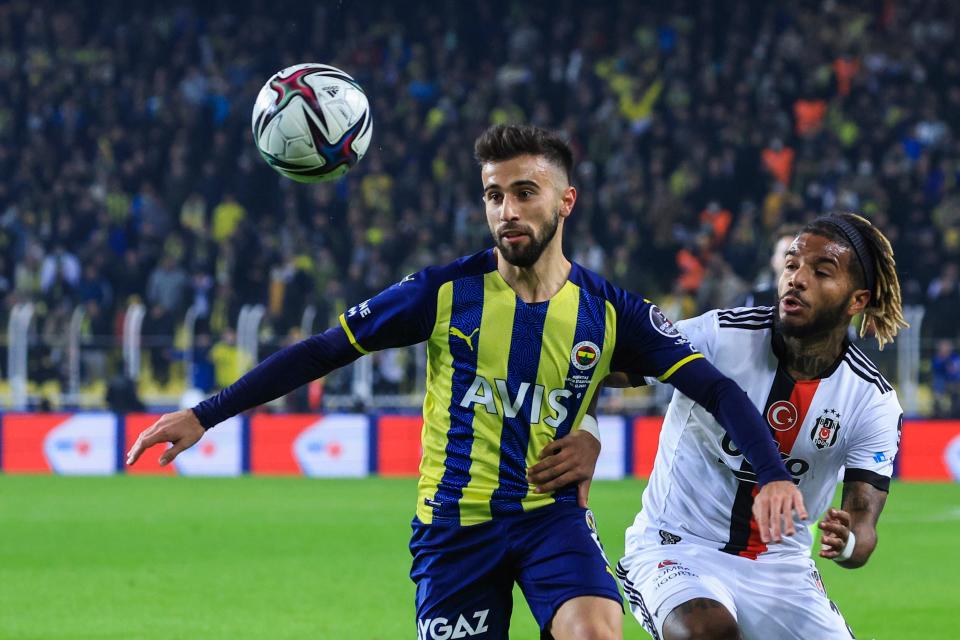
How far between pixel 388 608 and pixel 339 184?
14045mm

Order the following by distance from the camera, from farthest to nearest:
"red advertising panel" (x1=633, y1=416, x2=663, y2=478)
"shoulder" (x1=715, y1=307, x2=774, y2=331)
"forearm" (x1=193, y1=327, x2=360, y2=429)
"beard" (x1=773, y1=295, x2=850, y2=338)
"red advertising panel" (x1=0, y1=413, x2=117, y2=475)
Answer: "red advertising panel" (x1=0, y1=413, x2=117, y2=475) < "red advertising panel" (x1=633, y1=416, x2=663, y2=478) < "shoulder" (x1=715, y1=307, x2=774, y2=331) < "beard" (x1=773, y1=295, x2=850, y2=338) < "forearm" (x1=193, y1=327, x2=360, y2=429)

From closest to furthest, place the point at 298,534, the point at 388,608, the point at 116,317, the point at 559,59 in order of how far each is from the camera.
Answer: the point at 388,608, the point at 298,534, the point at 116,317, the point at 559,59

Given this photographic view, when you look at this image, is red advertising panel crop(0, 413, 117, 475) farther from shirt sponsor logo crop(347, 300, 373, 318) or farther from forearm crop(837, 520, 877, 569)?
forearm crop(837, 520, 877, 569)

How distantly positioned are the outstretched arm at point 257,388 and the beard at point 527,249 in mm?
541

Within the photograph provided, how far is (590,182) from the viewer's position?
20.9m

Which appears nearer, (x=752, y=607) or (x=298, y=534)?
(x=752, y=607)

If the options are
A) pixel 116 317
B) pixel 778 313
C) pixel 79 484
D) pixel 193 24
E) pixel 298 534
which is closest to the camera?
pixel 778 313

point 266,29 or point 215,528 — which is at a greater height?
point 266,29

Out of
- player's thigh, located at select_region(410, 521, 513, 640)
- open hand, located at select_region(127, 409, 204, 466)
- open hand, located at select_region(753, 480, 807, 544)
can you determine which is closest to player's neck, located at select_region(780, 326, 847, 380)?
open hand, located at select_region(753, 480, 807, 544)

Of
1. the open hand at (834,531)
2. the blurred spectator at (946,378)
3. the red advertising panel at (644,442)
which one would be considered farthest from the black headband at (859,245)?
the blurred spectator at (946,378)

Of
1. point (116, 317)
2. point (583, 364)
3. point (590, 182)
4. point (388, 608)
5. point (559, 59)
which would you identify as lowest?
point (388, 608)

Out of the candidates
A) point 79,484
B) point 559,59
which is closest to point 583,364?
point 79,484

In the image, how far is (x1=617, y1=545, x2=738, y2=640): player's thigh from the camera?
13.6 feet

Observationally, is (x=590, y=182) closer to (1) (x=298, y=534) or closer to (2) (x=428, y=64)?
(2) (x=428, y=64)
